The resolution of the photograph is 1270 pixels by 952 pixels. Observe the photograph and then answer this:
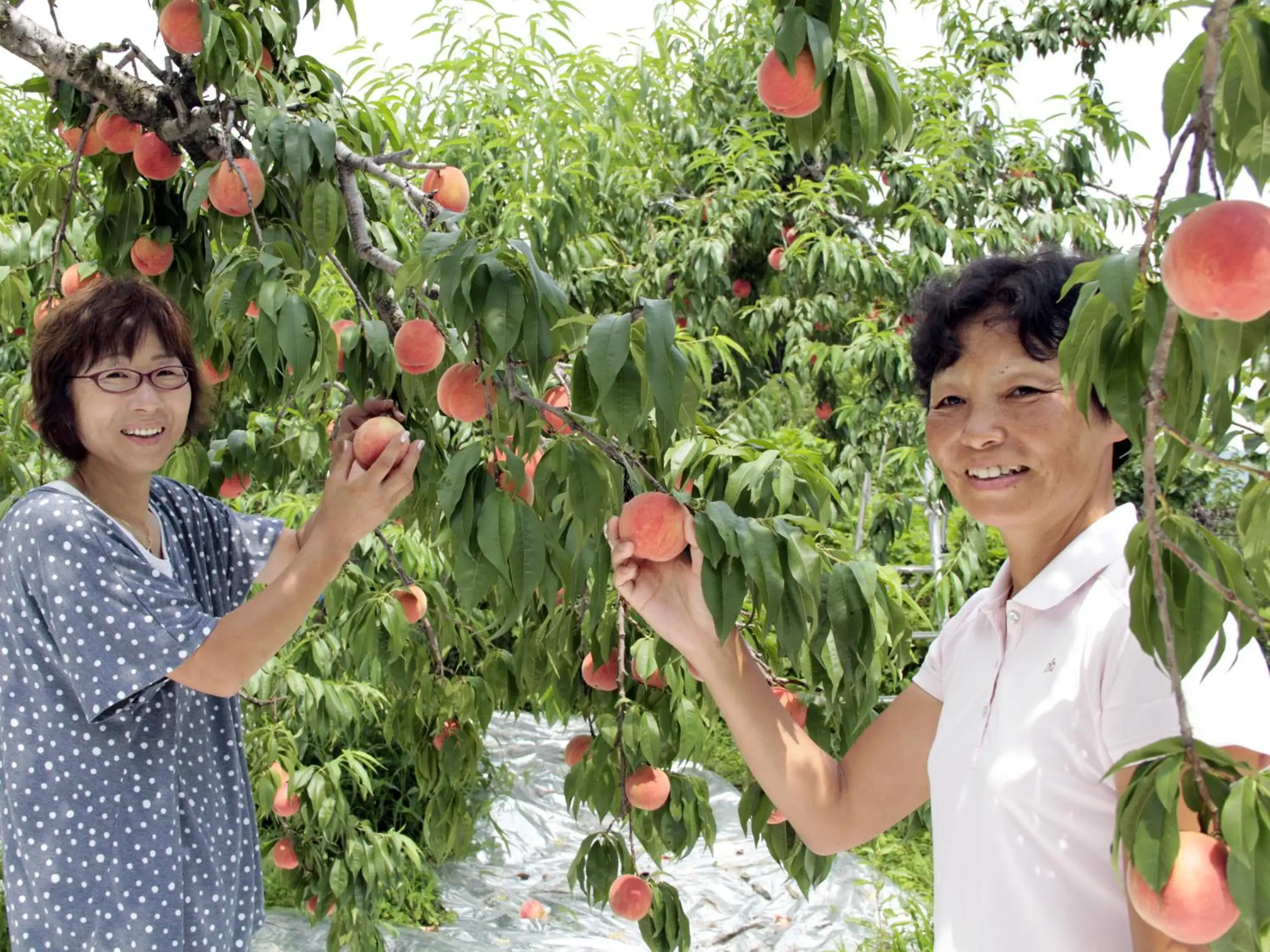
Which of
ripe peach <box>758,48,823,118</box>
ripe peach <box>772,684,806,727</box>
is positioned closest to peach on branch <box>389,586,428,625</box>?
ripe peach <box>772,684,806,727</box>

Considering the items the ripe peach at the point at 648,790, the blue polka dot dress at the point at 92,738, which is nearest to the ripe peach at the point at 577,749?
the ripe peach at the point at 648,790

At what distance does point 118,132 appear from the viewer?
1.74 metres

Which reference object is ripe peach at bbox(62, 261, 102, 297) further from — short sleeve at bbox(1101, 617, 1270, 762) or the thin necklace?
short sleeve at bbox(1101, 617, 1270, 762)

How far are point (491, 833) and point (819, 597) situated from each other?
13.8 ft

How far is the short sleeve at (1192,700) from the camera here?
0.91 meters

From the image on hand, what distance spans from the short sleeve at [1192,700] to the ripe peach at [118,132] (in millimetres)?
1546

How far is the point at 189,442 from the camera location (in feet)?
6.83

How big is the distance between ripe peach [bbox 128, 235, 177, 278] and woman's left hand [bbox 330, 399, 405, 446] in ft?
1.62

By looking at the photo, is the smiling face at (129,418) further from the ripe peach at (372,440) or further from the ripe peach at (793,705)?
the ripe peach at (793,705)

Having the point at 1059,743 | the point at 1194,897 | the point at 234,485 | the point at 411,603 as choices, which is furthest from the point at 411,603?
the point at 1194,897

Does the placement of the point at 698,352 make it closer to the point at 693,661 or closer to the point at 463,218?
the point at 463,218

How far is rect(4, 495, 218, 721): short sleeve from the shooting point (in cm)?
130

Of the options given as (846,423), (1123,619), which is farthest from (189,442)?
(846,423)

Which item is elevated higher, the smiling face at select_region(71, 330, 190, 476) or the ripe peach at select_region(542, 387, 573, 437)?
the ripe peach at select_region(542, 387, 573, 437)
